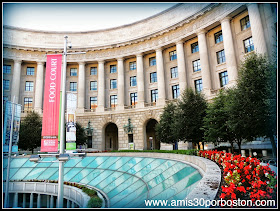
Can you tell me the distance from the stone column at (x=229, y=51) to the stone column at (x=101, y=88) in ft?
79.5

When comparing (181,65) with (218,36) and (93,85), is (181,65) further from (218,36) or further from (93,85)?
(93,85)

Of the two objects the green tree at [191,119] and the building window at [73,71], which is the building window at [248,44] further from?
the building window at [73,71]

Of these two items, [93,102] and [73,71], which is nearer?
[93,102]

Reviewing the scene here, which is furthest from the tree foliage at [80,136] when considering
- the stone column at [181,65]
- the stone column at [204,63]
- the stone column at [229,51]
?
the stone column at [229,51]

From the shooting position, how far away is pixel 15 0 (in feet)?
19.6

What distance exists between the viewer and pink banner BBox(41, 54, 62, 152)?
32.1ft

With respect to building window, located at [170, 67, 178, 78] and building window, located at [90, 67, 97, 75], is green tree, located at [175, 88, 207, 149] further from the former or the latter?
building window, located at [90, 67, 97, 75]

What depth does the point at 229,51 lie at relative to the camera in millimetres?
29484

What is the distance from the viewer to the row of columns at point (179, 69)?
25766 millimetres

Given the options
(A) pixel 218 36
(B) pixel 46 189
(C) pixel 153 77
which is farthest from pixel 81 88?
(B) pixel 46 189

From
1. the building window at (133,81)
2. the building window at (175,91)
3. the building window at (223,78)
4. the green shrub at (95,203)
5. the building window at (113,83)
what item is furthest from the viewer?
the building window at (113,83)

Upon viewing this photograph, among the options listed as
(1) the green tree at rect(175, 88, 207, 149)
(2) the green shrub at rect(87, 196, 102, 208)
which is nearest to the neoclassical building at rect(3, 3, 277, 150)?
(1) the green tree at rect(175, 88, 207, 149)

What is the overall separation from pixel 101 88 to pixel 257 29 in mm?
28897

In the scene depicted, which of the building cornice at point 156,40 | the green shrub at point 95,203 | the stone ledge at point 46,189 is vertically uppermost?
the building cornice at point 156,40
